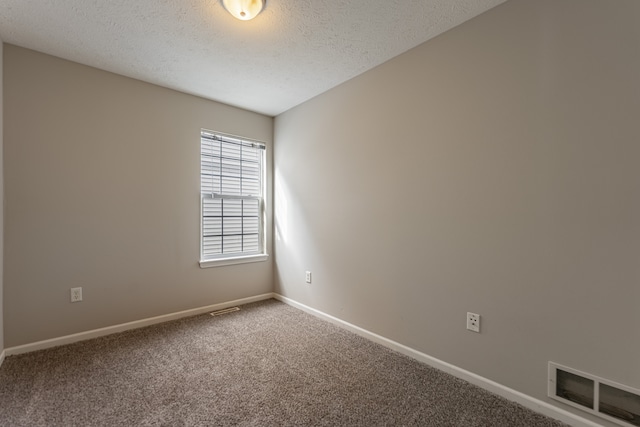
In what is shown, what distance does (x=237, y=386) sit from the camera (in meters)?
1.79

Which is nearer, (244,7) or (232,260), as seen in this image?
(244,7)

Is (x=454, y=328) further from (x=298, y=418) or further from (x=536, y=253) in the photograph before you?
(x=298, y=418)

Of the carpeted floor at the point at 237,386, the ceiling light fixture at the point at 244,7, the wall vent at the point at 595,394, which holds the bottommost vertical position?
the carpeted floor at the point at 237,386

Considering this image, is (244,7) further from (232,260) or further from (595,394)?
(595,394)

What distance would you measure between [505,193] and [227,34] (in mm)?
2072

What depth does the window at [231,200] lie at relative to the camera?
314 centimetres

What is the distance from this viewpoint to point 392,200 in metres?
2.30

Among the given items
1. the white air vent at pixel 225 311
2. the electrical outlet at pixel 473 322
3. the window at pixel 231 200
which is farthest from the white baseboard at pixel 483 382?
the window at pixel 231 200

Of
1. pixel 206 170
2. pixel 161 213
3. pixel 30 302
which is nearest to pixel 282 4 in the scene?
pixel 206 170

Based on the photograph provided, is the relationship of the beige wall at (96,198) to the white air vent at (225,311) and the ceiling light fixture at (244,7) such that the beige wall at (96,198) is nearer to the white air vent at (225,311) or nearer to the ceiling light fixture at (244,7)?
the white air vent at (225,311)

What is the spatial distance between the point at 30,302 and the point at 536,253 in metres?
3.46

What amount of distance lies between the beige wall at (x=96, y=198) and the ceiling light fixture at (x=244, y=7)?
4.81 ft

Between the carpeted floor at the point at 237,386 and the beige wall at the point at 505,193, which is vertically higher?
the beige wall at the point at 505,193

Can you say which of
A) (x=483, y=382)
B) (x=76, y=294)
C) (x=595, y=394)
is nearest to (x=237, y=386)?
(x=483, y=382)
